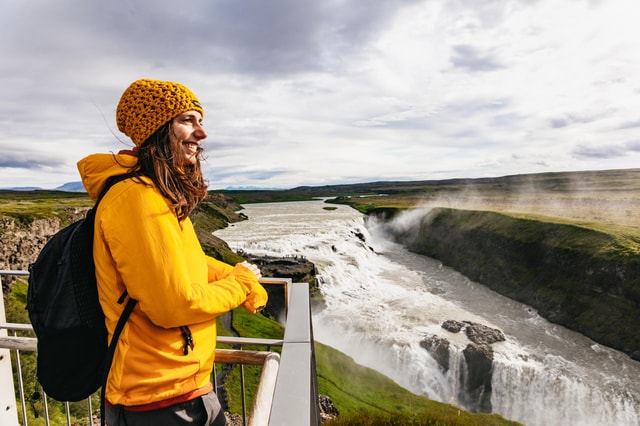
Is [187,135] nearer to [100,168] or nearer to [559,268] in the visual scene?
[100,168]

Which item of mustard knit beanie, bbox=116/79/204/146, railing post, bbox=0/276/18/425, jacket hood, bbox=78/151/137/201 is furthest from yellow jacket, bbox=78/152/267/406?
railing post, bbox=0/276/18/425

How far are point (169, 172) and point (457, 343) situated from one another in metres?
30.0

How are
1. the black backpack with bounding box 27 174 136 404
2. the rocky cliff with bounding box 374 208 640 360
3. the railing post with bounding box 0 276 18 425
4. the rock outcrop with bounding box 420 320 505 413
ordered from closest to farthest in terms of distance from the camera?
the black backpack with bounding box 27 174 136 404, the railing post with bounding box 0 276 18 425, the rock outcrop with bounding box 420 320 505 413, the rocky cliff with bounding box 374 208 640 360

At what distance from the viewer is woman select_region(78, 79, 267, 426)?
1573 millimetres

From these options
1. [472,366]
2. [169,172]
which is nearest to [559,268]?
[472,366]

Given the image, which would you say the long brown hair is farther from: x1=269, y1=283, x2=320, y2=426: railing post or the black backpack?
x1=269, y1=283, x2=320, y2=426: railing post

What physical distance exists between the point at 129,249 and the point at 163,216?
7.4 inches

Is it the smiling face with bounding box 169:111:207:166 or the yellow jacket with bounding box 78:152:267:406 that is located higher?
the smiling face with bounding box 169:111:207:166

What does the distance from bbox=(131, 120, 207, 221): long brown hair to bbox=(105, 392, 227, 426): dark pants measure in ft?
3.03

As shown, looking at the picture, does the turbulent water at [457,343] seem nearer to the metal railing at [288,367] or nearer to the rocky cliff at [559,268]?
the rocky cliff at [559,268]

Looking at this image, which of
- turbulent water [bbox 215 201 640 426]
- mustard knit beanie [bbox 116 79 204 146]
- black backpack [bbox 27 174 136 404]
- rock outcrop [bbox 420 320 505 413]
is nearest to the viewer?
black backpack [bbox 27 174 136 404]

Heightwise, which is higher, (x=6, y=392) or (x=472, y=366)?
(x=6, y=392)

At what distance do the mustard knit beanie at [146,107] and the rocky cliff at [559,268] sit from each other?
37490 mm

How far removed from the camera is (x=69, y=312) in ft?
5.67
